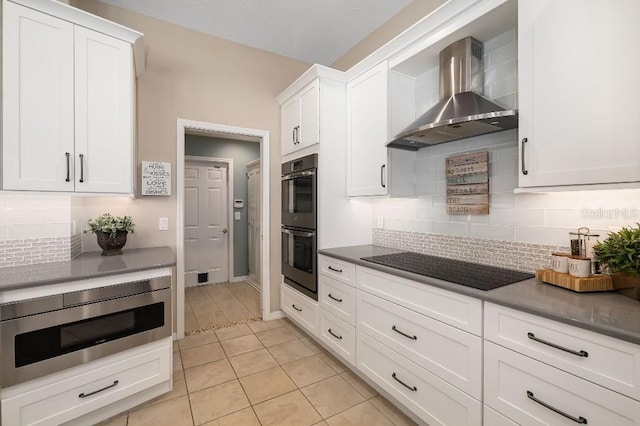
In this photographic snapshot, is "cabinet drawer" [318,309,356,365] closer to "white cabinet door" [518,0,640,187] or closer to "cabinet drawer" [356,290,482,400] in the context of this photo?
"cabinet drawer" [356,290,482,400]

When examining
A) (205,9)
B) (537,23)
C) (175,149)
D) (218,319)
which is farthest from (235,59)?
(218,319)

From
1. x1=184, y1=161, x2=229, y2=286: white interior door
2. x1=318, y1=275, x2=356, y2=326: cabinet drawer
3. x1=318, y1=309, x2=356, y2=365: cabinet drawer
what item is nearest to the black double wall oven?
x1=318, y1=275, x2=356, y2=326: cabinet drawer

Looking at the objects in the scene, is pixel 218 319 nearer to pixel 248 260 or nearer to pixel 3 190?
pixel 248 260

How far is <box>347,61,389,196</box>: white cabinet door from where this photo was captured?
2332mm

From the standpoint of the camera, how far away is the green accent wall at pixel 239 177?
4.73 meters

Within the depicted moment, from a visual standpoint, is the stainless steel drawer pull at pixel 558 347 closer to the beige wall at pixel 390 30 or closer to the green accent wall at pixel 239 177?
the beige wall at pixel 390 30

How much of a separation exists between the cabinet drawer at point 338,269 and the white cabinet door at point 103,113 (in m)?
1.60

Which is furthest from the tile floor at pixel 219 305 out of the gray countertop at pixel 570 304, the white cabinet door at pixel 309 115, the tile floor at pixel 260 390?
the gray countertop at pixel 570 304

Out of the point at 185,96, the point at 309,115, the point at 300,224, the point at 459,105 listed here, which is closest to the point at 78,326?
the point at 300,224

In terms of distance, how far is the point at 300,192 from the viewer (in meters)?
2.88

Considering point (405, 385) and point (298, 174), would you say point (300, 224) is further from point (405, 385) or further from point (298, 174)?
point (405, 385)

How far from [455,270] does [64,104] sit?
2.68 meters

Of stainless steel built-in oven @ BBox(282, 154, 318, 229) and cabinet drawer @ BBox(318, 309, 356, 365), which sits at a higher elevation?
stainless steel built-in oven @ BBox(282, 154, 318, 229)

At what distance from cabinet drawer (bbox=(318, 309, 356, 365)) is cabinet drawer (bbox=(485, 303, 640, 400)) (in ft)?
3.59
